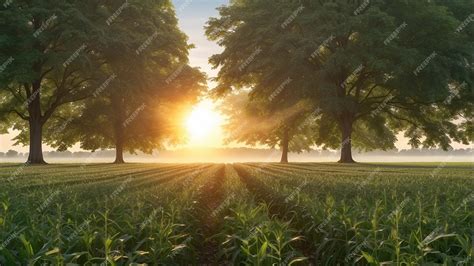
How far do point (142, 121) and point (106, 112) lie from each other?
4.66 metres

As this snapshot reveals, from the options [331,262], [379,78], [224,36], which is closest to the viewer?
[331,262]

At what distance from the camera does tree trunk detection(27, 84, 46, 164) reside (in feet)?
138

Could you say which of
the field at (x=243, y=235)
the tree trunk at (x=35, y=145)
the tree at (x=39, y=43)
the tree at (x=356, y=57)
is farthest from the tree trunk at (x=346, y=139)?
the field at (x=243, y=235)

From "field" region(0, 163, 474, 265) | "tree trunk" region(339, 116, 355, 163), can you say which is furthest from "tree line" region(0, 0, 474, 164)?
"field" region(0, 163, 474, 265)

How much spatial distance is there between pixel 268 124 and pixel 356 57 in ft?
38.6

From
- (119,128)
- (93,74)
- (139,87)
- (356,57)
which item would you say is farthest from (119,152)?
(356,57)

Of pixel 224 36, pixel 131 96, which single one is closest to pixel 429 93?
pixel 224 36

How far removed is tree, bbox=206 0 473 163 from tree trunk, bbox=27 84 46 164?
16728mm

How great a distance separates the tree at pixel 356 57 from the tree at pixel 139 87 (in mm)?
5950

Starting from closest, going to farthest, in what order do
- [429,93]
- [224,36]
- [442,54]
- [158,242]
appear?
[158,242] → [429,93] → [442,54] → [224,36]

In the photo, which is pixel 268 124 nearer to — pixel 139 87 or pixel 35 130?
pixel 139 87

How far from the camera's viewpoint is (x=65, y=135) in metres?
52.1

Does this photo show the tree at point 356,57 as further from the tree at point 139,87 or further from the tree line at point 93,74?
the tree line at point 93,74

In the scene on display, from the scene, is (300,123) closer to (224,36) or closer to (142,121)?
(224,36)
